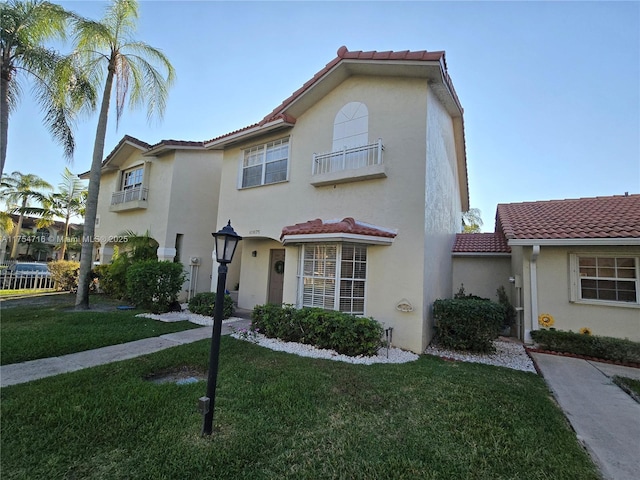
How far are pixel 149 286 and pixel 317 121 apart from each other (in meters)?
9.15

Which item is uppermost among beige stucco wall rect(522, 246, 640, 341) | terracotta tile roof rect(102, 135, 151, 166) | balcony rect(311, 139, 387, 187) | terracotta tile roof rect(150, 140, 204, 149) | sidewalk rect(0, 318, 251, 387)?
terracotta tile roof rect(102, 135, 151, 166)

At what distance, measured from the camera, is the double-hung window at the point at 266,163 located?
11.7 m

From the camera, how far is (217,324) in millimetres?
3900

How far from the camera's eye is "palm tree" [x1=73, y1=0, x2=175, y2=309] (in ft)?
38.3

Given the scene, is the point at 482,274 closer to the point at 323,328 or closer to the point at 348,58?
the point at 323,328

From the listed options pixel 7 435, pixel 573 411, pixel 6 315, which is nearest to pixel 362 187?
pixel 573 411

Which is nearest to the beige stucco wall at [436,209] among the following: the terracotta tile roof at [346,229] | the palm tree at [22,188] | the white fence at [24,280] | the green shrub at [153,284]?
the terracotta tile roof at [346,229]

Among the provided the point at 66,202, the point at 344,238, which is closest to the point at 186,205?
the point at 344,238

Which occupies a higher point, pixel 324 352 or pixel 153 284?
pixel 153 284

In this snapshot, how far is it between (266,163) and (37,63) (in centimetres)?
913

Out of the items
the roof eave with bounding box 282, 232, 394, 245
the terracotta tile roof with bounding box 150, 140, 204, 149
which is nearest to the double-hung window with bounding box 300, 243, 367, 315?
the roof eave with bounding box 282, 232, 394, 245

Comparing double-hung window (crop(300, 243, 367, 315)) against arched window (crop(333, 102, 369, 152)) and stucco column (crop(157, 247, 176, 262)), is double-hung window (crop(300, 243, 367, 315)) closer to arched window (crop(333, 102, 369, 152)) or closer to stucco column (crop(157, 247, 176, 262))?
arched window (crop(333, 102, 369, 152))

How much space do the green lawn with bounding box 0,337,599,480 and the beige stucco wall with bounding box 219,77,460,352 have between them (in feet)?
9.45

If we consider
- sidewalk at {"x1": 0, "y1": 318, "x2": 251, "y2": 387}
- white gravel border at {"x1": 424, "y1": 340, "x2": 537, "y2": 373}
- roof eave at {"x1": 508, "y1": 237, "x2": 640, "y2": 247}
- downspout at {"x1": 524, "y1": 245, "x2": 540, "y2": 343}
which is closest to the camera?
sidewalk at {"x1": 0, "y1": 318, "x2": 251, "y2": 387}
